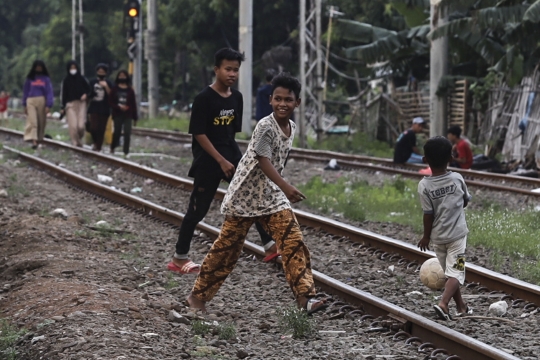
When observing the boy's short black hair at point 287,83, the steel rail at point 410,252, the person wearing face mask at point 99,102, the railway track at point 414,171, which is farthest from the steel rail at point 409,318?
the person wearing face mask at point 99,102

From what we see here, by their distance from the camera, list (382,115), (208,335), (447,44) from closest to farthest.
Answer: (208,335), (447,44), (382,115)

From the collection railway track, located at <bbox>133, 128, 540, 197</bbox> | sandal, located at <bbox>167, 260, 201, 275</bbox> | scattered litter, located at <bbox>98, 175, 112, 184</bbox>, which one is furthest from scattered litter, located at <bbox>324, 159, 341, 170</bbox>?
sandal, located at <bbox>167, 260, 201, 275</bbox>

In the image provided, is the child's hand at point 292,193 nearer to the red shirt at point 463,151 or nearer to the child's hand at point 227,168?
the child's hand at point 227,168

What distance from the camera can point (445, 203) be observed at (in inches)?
257

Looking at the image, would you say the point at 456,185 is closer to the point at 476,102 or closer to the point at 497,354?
the point at 497,354

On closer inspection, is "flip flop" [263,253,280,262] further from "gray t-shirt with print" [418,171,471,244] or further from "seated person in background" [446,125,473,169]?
"seated person in background" [446,125,473,169]

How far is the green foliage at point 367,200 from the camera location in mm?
12148

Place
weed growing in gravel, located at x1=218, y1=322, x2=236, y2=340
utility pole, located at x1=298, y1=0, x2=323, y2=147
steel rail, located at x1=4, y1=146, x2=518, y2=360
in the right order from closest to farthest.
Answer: steel rail, located at x1=4, y1=146, x2=518, y2=360 → weed growing in gravel, located at x1=218, y1=322, x2=236, y2=340 → utility pole, located at x1=298, y1=0, x2=323, y2=147

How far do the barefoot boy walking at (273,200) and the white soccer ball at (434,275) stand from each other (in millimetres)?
799

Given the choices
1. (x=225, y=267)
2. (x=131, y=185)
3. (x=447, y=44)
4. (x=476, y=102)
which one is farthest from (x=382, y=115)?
(x=225, y=267)

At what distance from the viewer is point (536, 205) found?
13.1 m

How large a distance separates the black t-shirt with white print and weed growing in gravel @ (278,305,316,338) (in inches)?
70.7

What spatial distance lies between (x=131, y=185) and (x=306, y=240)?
5.86 meters

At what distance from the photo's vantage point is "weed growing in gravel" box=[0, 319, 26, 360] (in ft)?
18.9
